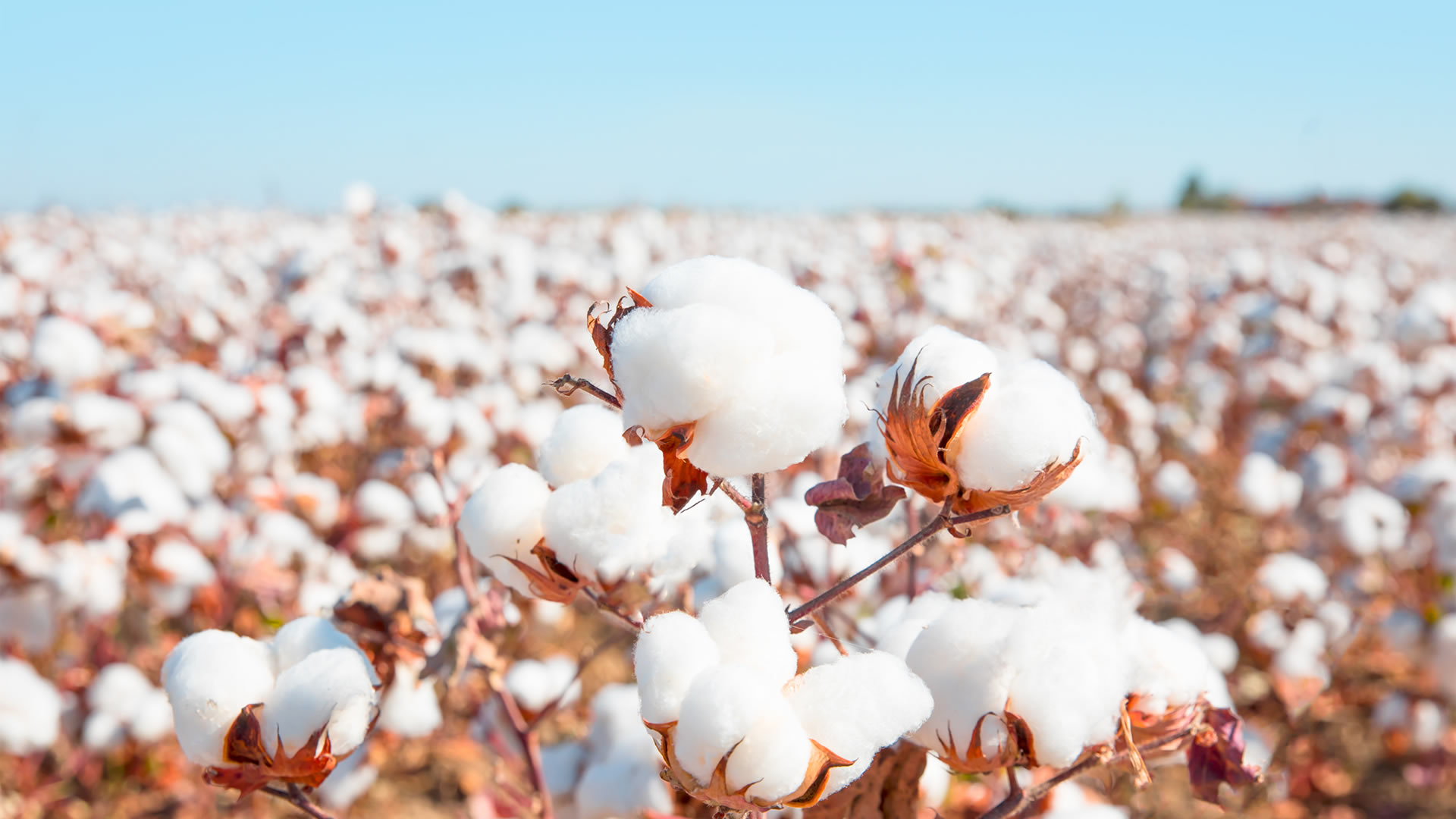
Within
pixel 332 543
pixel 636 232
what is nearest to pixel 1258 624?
pixel 332 543

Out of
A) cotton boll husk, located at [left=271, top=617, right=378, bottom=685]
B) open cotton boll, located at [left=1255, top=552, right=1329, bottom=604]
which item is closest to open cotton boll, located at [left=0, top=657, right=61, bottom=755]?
cotton boll husk, located at [left=271, top=617, right=378, bottom=685]

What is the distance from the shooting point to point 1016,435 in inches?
22.5

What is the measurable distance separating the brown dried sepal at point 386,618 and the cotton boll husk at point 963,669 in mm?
539

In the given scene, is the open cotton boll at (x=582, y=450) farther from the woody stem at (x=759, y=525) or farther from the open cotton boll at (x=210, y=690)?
the open cotton boll at (x=210, y=690)

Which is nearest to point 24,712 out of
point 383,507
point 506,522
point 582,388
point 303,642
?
point 383,507

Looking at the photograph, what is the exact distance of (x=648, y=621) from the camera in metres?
0.56

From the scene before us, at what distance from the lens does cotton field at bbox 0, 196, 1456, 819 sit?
56cm

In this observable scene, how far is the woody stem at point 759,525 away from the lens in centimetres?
62

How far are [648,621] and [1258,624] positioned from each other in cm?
248

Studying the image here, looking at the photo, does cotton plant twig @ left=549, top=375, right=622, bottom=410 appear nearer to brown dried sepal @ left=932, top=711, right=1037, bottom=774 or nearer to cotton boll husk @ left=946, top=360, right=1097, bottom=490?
cotton boll husk @ left=946, top=360, right=1097, bottom=490

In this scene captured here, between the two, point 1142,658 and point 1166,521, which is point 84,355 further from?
point 1166,521

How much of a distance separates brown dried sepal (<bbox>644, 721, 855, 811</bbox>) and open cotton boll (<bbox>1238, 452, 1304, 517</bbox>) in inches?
138

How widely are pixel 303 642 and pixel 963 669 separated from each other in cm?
54

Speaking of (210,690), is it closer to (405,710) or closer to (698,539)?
(698,539)
